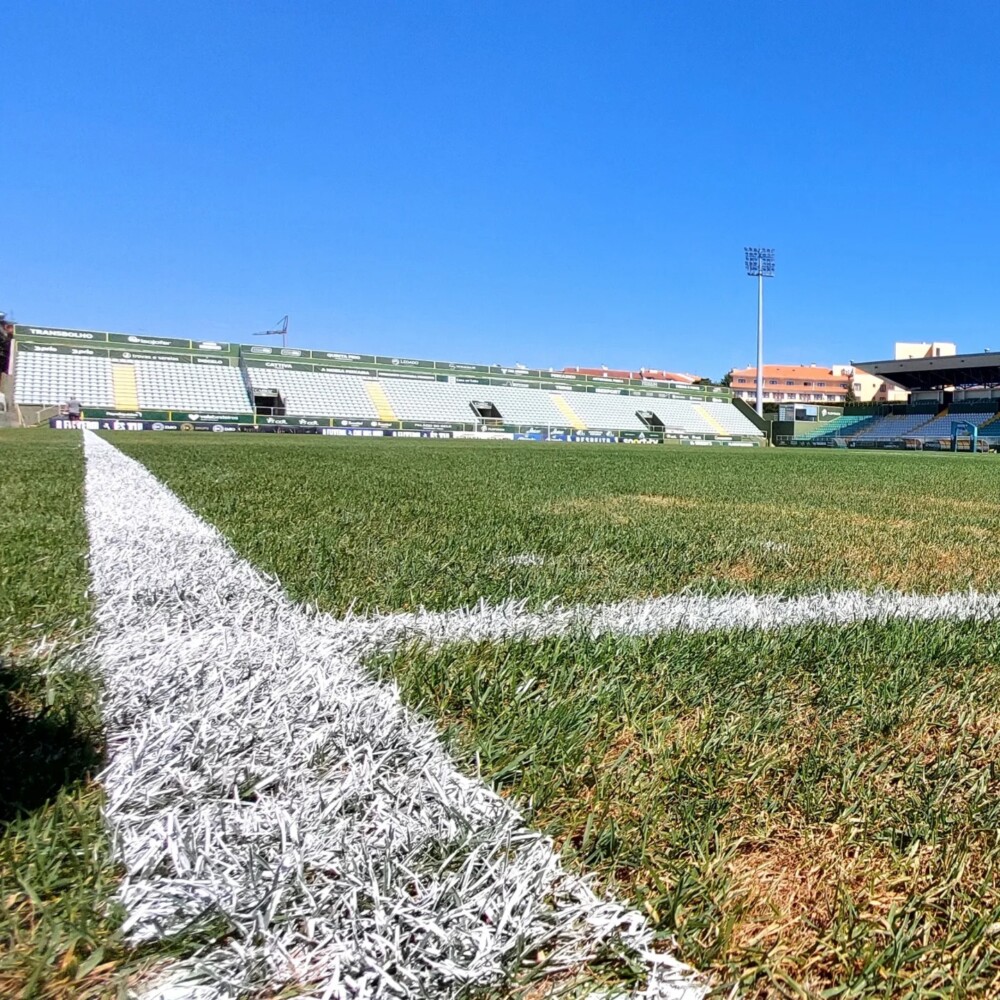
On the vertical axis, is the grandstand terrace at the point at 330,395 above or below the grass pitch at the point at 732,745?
above

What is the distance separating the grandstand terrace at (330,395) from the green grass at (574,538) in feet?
84.0

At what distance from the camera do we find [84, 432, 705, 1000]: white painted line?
2.05ft

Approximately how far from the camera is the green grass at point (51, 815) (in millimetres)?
613

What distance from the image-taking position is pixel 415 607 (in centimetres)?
178

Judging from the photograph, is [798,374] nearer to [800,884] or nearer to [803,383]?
[803,383]

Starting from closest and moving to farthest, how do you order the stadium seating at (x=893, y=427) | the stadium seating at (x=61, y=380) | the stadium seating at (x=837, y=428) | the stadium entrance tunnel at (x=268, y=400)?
the stadium seating at (x=61, y=380) < the stadium entrance tunnel at (x=268, y=400) < the stadium seating at (x=893, y=427) < the stadium seating at (x=837, y=428)

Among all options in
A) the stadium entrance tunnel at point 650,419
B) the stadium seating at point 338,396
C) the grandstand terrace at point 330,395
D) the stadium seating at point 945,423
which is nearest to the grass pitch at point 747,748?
the grandstand terrace at point 330,395

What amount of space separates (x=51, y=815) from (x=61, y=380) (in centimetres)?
3403

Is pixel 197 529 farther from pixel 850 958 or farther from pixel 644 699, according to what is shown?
pixel 850 958

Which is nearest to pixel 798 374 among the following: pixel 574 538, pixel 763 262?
pixel 763 262

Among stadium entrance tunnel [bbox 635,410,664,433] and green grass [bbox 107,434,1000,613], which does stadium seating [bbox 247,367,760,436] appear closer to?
stadium entrance tunnel [bbox 635,410,664,433]

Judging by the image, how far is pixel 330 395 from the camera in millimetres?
34375

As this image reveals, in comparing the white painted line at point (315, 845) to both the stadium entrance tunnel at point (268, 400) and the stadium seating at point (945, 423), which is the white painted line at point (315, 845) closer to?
the stadium entrance tunnel at point (268, 400)

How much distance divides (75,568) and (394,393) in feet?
115
